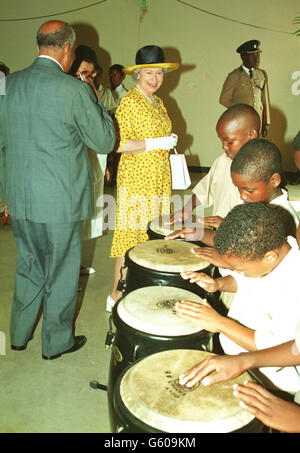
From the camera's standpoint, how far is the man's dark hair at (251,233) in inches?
44.3

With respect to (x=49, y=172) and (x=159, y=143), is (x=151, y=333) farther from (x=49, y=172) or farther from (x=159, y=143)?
(x=159, y=143)

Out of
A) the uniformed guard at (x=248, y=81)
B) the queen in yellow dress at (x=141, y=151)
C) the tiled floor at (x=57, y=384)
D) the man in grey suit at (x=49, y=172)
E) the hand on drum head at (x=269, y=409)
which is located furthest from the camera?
the uniformed guard at (x=248, y=81)

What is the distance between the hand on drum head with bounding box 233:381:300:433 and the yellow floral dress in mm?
1467

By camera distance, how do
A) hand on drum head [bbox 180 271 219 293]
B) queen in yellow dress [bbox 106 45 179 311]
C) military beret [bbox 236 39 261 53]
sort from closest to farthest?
hand on drum head [bbox 180 271 219 293]
queen in yellow dress [bbox 106 45 179 311]
military beret [bbox 236 39 261 53]

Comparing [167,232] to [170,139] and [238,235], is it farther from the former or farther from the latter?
[238,235]

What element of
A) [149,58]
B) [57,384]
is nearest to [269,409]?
[57,384]

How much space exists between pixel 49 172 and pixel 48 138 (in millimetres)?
151

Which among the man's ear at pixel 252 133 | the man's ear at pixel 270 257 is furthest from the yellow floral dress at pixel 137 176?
the man's ear at pixel 270 257

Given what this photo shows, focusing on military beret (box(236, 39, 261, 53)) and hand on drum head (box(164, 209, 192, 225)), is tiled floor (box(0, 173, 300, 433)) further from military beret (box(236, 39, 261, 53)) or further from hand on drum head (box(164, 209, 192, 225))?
military beret (box(236, 39, 261, 53))

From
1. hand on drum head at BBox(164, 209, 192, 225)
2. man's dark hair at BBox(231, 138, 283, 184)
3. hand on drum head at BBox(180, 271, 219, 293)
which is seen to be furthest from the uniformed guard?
hand on drum head at BBox(180, 271, 219, 293)

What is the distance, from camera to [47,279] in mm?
1956

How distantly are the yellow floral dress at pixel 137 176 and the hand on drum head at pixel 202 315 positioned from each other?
45.5 inches

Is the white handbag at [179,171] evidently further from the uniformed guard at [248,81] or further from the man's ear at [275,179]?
the uniformed guard at [248,81]

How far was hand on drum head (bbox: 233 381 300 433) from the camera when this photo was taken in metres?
0.89
